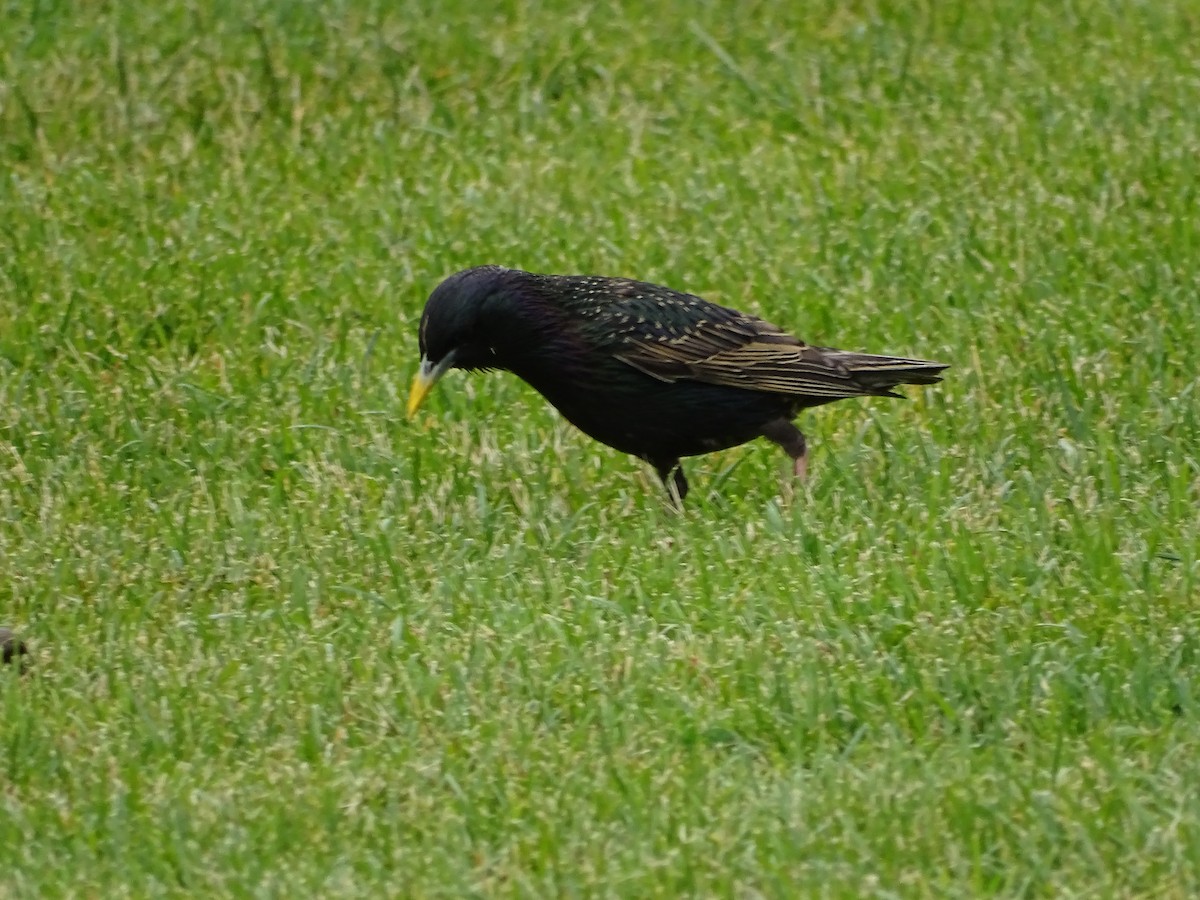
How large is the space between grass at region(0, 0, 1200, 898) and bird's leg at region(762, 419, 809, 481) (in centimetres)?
16

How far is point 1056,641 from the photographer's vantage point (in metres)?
5.32

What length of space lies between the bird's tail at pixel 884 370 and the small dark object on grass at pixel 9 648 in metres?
2.71

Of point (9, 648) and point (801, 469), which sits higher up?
point (801, 469)

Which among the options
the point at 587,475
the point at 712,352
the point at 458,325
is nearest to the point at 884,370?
the point at 712,352

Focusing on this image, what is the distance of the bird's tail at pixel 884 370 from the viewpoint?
22.3 ft

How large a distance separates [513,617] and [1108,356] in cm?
286

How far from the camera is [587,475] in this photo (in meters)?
7.03

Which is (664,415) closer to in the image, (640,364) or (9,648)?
(640,364)

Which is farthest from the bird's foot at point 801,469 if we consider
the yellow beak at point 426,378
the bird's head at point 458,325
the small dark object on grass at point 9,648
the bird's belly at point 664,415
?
the small dark object on grass at point 9,648

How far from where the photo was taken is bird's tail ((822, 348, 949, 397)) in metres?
6.79

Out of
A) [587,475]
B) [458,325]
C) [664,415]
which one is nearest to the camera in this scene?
[458,325]

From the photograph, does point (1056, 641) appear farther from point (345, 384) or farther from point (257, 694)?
point (345, 384)

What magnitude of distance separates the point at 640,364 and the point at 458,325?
581 mm

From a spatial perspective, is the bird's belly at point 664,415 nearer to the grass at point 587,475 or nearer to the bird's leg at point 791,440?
the bird's leg at point 791,440
